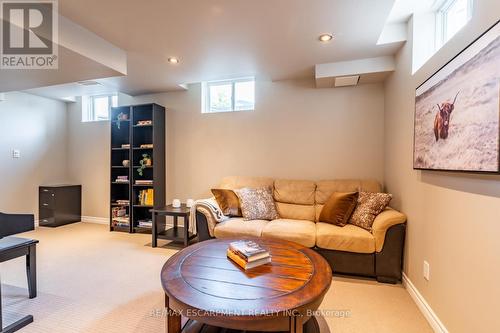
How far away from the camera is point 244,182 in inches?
140

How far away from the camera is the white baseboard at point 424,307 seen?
1.66 meters

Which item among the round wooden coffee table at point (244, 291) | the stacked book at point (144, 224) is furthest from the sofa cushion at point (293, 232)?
the stacked book at point (144, 224)

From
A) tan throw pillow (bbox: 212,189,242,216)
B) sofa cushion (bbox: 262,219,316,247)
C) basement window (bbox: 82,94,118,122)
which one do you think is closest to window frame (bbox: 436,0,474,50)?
sofa cushion (bbox: 262,219,316,247)

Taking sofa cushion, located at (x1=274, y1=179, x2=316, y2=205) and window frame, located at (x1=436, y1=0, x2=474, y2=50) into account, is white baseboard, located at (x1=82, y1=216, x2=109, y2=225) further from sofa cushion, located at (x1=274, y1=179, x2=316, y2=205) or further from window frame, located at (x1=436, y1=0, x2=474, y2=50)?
window frame, located at (x1=436, y1=0, x2=474, y2=50)

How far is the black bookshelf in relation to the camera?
402 centimetres

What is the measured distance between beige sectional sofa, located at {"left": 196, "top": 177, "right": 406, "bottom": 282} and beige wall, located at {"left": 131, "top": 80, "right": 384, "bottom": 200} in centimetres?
38

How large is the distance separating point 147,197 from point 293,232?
104 inches

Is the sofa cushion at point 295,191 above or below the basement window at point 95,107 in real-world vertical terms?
below

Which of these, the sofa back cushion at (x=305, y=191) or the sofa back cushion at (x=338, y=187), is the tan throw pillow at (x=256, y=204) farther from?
the sofa back cushion at (x=338, y=187)

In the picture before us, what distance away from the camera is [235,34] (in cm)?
237

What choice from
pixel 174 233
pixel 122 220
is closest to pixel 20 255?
pixel 174 233

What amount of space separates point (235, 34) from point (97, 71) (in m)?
1.64

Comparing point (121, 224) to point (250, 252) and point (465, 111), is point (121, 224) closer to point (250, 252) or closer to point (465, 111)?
point (250, 252)

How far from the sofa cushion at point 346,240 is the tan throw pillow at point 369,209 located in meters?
0.09
